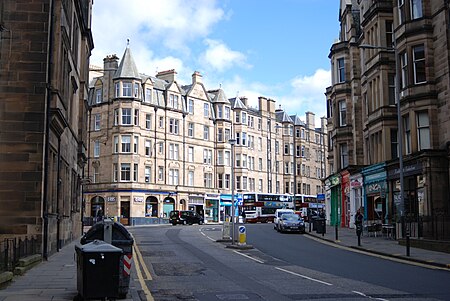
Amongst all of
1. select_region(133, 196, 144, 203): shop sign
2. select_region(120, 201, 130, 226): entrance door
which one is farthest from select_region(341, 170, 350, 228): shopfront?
select_region(120, 201, 130, 226): entrance door

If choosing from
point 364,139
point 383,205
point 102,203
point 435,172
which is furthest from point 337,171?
point 102,203

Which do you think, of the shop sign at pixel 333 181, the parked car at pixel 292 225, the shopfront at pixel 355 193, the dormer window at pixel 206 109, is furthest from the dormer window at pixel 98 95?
the shopfront at pixel 355 193

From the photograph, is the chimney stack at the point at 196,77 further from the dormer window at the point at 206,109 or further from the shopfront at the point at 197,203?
the shopfront at the point at 197,203

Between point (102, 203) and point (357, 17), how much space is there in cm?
3690

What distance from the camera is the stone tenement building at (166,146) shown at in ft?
207

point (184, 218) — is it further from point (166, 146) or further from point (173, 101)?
point (173, 101)

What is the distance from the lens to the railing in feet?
48.4

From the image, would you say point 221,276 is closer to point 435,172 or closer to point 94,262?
point 94,262

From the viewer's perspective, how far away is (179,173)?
227 ft

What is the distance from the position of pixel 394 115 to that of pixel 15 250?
2524cm

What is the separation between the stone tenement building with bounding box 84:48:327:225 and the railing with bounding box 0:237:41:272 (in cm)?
4263

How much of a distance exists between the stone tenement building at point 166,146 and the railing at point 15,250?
42.6 m

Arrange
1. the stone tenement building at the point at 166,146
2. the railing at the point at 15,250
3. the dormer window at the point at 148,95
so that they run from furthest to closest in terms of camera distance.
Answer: the dormer window at the point at 148,95 < the stone tenement building at the point at 166,146 < the railing at the point at 15,250

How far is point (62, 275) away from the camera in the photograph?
1538 cm
